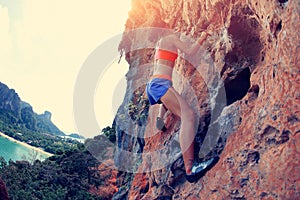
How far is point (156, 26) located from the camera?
36.5 ft

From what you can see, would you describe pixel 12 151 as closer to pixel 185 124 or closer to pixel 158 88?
pixel 158 88

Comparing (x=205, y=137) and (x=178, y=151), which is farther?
(x=178, y=151)

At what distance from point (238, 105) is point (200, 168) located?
44.4 inches

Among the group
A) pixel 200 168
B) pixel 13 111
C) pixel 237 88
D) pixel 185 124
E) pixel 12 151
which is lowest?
pixel 200 168

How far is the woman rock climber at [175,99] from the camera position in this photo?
15.2ft

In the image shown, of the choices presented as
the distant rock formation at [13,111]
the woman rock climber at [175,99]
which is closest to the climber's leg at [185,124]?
the woman rock climber at [175,99]

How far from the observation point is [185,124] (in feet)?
15.8

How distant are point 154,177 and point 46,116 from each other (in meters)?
116

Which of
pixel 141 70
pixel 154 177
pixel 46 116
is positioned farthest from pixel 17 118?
pixel 154 177

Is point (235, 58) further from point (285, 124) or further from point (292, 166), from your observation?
point (292, 166)

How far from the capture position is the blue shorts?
5.04m

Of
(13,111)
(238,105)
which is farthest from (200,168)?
(13,111)

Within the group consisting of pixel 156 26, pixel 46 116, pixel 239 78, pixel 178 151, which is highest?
pixel 46 116

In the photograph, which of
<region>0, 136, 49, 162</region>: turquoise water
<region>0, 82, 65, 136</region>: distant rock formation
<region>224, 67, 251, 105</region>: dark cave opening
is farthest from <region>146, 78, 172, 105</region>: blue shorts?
<region>0, 82, 65, 136</region>: distant rock formation
